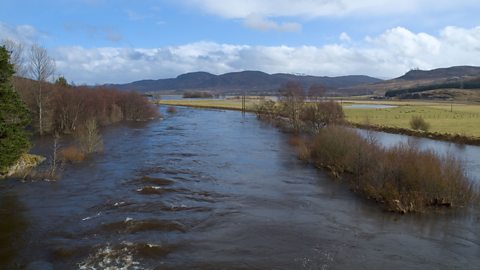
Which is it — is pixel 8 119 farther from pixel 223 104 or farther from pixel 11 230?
pixel 223 104

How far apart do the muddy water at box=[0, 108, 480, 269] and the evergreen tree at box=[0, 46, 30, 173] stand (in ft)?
5.70

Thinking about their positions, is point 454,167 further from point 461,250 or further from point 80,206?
point 80,206


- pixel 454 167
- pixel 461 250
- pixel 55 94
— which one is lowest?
pixel 461 250

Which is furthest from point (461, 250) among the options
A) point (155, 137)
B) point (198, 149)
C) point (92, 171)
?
point (155, 137)

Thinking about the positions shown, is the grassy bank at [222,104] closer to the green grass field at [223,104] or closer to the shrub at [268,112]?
the green grass field at [223,104]

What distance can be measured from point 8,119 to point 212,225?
1399 cm

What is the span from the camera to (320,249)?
15.5 m

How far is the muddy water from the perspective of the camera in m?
14.4

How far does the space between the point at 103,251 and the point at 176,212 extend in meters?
5.25

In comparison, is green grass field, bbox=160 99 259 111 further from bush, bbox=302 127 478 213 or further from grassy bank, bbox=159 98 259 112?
bush, bbox=302 127 478 213

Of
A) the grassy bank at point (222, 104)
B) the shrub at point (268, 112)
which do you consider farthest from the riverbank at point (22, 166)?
the grassy bank at point (222, 104)

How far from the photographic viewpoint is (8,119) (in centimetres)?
2367

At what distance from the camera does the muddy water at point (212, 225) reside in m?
14.4

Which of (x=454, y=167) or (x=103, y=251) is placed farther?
(x=454, y=167)
